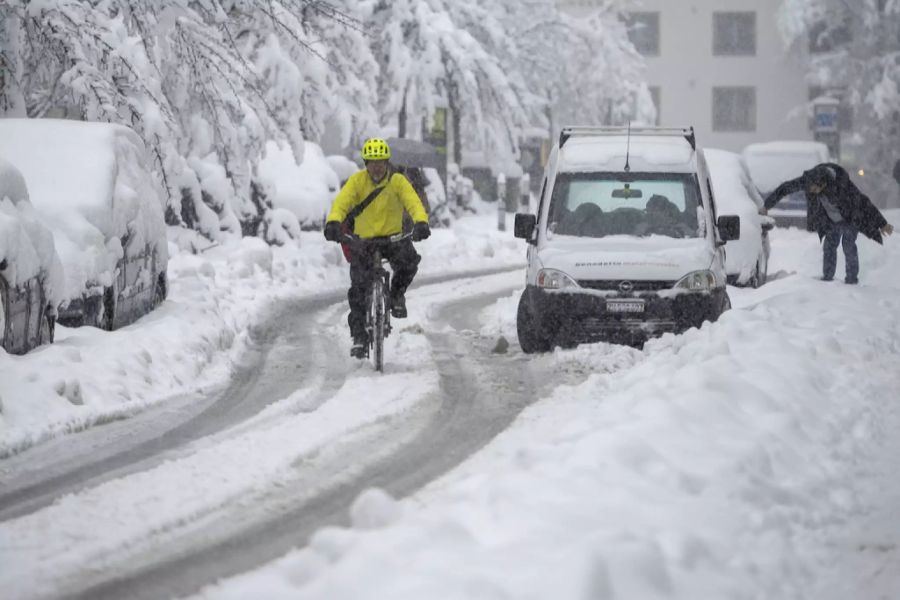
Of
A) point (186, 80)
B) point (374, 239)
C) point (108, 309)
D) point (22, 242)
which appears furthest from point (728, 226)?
point (186, 80)

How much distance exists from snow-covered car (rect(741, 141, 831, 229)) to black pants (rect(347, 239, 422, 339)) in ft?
67.8

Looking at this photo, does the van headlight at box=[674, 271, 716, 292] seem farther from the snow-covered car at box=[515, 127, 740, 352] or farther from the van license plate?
the van license plate

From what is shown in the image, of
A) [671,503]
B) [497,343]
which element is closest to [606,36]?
[497,343]

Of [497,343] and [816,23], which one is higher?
[816,23]

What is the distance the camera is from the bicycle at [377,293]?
38.2ft

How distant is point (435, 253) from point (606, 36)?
25.3m

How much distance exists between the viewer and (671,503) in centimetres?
631

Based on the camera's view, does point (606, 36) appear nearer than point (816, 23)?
Yes

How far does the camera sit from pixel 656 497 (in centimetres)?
634

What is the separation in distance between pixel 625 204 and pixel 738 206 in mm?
6144

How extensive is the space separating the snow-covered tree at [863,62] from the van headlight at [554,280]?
1626 inches

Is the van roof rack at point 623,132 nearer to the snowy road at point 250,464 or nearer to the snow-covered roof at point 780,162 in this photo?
the snowy road at point 250,464

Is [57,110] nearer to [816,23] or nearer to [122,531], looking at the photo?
[122,531]

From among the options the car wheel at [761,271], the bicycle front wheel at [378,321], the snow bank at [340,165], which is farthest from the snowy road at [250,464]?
the snow bank at [340,165]
